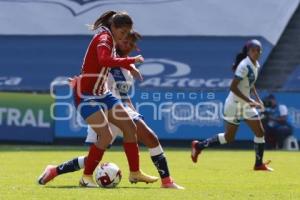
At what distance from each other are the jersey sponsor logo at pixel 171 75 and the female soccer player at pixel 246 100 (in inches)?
488

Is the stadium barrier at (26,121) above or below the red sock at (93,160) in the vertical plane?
below

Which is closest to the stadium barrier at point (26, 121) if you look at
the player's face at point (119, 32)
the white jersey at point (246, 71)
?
the white jersey at point (246, 71)

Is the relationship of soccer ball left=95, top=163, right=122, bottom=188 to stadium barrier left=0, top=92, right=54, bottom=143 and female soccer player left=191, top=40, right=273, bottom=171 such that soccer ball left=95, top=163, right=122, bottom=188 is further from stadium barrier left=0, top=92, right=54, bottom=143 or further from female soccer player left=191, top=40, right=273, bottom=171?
stadium barrier left=0, top=92, right=54, bottom=143

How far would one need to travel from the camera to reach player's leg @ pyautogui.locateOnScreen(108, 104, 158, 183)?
32.4ft

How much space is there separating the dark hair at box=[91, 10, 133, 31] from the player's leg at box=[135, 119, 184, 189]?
4.14ft

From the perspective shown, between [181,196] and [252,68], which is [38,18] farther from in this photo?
[181,196]

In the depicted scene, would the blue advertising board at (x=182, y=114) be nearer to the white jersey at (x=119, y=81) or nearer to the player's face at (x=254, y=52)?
the player's face at (x=254, y=52)

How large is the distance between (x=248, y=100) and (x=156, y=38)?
14206mm

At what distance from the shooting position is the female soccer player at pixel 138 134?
1016cm

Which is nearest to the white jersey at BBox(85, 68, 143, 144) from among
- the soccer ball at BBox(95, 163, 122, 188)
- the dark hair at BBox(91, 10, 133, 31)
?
the soccer ball at BBox(95, 163, 122, 188)

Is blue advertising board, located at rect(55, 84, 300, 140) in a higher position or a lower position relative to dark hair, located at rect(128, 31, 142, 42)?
lower

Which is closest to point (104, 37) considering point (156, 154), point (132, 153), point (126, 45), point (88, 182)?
point (126, 45)

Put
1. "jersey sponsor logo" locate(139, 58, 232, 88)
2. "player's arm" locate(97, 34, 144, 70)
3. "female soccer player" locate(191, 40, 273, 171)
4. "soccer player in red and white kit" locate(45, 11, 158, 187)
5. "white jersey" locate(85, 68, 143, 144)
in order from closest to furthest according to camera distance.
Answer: "player's arm" locate(97, 34, 144, 70) → "soccer player in red and white kit" locate(45, 11, 158, 187) → "white jersey" locate(85, 68, 143, 144) → "female soccer player" locate(191, 40, 273, 171) → "jersey sponsor logo" locate(139, 58, 232, 88)

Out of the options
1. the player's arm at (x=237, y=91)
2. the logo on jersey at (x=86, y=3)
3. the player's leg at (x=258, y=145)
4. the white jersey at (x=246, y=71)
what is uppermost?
the white jersey at (x=246, y=71)
